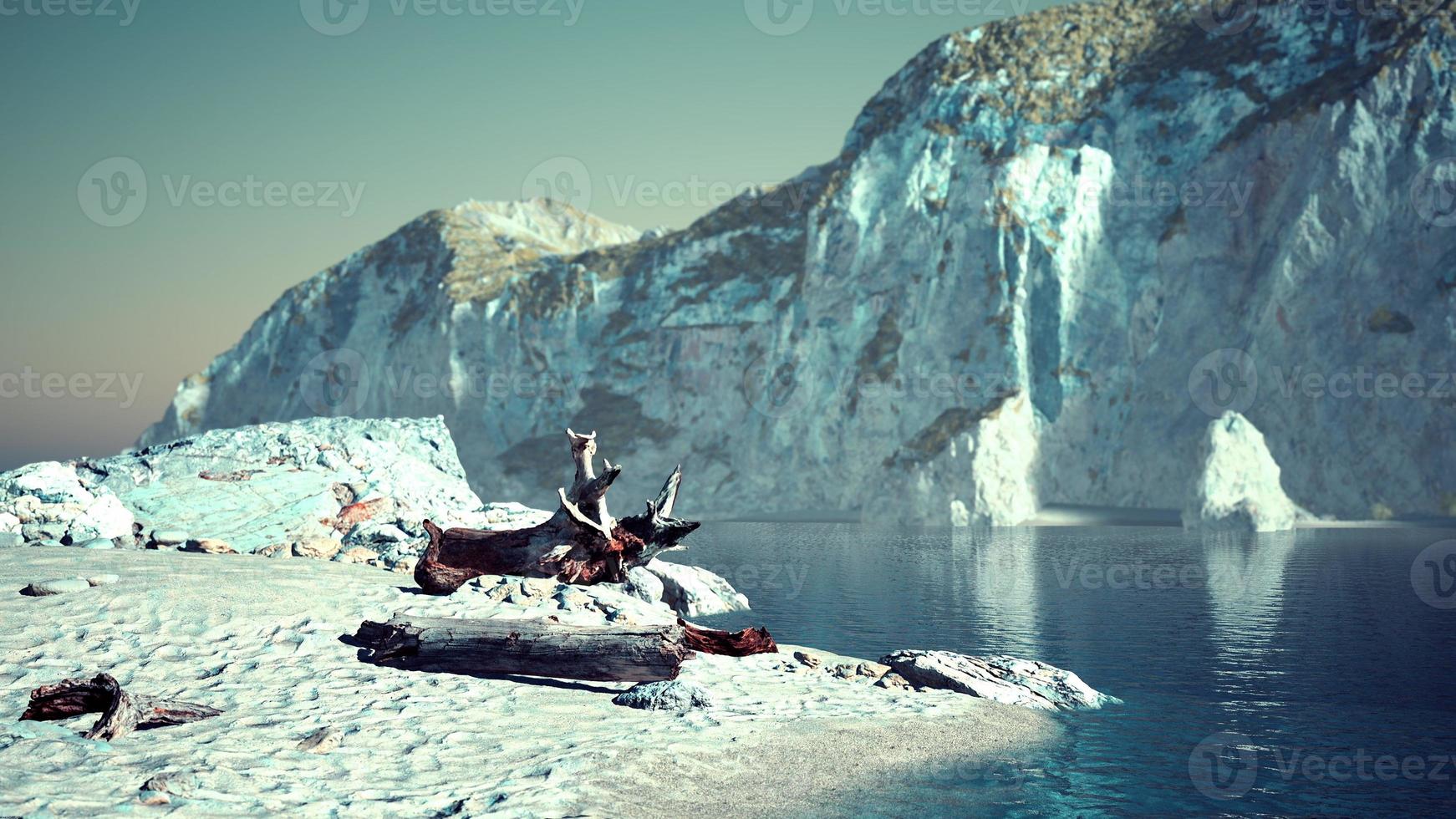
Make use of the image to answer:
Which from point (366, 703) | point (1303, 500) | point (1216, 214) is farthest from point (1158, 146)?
point (366, 703)

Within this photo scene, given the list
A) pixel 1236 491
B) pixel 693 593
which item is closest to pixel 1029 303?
pixel 1236 491

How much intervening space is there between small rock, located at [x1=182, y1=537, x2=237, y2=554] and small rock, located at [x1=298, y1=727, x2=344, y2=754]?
12.8m

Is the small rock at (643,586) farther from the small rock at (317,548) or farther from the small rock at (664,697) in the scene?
the small rock at (664,697)

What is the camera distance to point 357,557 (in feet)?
76.0

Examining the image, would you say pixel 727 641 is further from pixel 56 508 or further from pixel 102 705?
pixel 56 508

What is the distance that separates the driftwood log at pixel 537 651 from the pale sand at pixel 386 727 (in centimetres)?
25

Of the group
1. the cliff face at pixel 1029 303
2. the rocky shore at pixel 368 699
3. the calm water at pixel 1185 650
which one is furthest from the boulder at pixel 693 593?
the cliff face at pixel 1029 303

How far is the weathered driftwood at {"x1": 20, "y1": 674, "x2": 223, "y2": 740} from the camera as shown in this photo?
11.0 metres

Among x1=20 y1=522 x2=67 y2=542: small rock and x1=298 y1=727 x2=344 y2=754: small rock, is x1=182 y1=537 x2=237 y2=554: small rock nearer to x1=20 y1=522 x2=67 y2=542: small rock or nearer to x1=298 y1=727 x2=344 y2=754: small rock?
x1=20 y1=522 x2=67 y2=542: small rock

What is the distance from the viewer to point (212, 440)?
90.4ft

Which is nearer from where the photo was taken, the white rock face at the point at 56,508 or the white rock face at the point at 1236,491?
the white rock face at the point at 56,508

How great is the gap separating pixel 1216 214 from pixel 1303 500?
2624cm

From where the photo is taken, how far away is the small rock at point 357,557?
23.0 m

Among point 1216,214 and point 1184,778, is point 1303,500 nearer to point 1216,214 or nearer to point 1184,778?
point 1216,214
